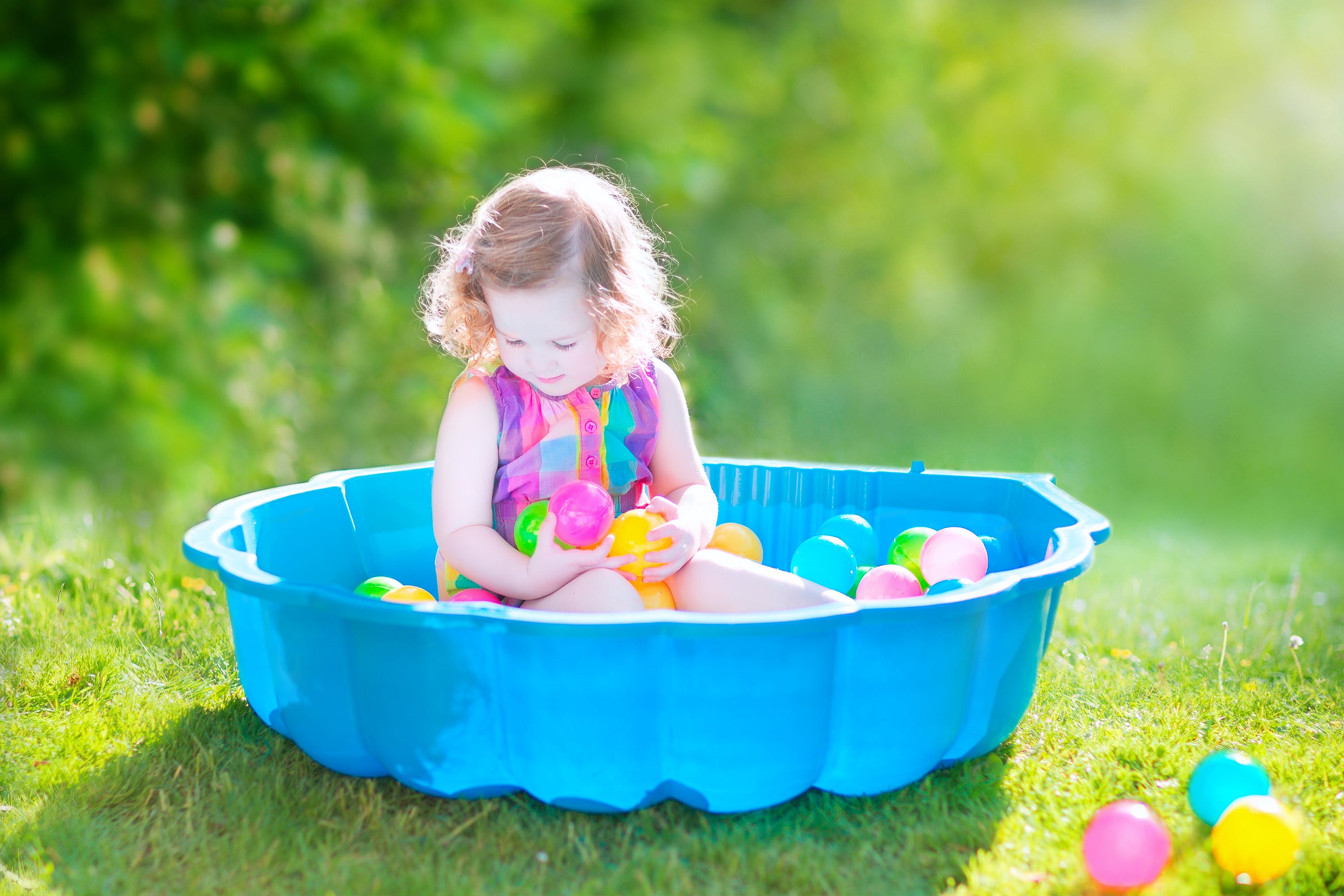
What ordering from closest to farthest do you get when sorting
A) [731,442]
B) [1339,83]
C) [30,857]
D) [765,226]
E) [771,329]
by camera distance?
[30,857] → [731,442] → [771,329] → [765,226] → [1339,83]

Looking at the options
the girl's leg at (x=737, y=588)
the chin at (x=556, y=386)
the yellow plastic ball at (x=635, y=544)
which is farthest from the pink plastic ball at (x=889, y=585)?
the chin at (x=556, y=386)

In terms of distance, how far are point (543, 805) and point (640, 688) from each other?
1.04 ft

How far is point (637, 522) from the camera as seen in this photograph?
79.9 inches

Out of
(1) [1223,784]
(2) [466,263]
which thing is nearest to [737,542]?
(2) [466,263]

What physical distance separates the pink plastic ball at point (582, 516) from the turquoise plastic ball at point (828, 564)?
67 cm

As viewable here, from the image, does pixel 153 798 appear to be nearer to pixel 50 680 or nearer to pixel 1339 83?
pixel 50 680

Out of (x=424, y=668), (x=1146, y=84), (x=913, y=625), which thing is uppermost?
(x=1146, y=84)

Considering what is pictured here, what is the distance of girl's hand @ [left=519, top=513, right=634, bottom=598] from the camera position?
1960mm

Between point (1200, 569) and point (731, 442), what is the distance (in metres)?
1.60

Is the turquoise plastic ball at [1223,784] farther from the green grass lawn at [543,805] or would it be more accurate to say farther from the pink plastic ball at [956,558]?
the pink plastic ball at [956,558]

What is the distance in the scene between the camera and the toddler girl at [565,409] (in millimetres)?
1964

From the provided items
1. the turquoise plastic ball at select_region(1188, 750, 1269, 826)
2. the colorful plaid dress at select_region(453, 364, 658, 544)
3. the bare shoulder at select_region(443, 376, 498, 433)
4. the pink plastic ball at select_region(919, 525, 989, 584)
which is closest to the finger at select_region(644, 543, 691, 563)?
the colorful plaid dress at select_region(453, 364, 658, 544)

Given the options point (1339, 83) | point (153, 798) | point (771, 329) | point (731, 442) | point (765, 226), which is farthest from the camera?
point (1339, 83)

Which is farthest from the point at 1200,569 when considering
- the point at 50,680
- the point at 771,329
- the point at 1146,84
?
the point at 1146,84
